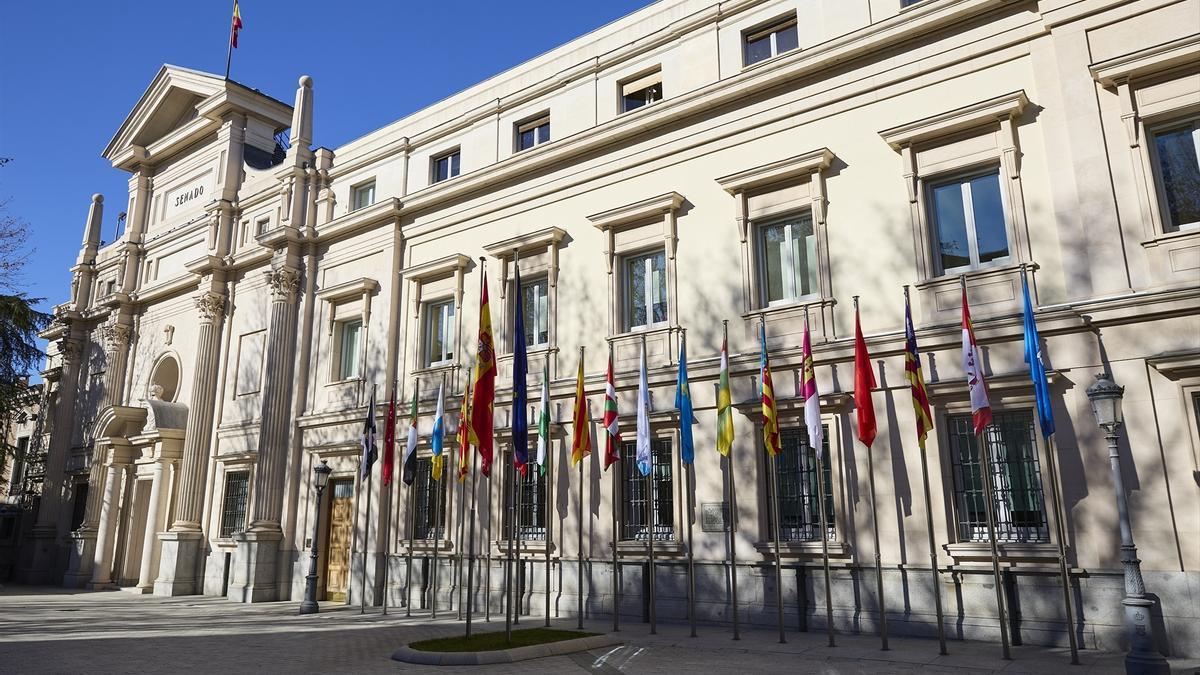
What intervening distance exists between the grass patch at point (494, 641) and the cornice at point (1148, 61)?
11685mm

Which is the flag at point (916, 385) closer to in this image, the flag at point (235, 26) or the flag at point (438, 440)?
the flag at point (438, 440)

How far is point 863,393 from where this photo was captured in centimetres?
1288

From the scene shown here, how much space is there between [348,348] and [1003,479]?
57.9ft

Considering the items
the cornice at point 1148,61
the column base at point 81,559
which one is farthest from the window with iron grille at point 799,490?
the column base at point 81,559

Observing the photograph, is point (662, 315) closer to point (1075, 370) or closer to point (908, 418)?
point (908, 418)

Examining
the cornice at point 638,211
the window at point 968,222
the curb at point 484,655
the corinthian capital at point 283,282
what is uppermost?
the corinthian capital at point 283,282

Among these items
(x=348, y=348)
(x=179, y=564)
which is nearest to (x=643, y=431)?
(x=348, y=348)

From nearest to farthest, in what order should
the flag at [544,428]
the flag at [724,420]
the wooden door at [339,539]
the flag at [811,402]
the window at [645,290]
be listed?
the flag at [811,402] → the flag at [724,420] → the flag at [544,428] → the window at [645,290] → the wooden door at [339,539]

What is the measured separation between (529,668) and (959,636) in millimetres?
6742

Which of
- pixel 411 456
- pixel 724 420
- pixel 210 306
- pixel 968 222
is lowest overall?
pixel 411 456

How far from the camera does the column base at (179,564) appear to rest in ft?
79.0

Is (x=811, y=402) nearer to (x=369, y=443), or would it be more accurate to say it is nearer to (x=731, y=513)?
(x=731, y=513)

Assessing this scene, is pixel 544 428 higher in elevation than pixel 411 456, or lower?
higher

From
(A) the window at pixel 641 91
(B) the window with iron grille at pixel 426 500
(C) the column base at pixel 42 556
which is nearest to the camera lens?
(A) the window at pixel 641 91
